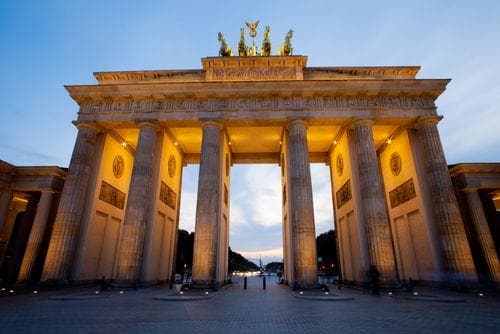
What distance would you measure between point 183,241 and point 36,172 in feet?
128

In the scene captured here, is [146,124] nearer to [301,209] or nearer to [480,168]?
[301,209]

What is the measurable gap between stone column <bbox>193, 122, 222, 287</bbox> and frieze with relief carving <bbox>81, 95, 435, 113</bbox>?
2.01 m

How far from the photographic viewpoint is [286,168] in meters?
20.1

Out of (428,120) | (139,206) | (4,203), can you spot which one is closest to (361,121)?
(428,120)

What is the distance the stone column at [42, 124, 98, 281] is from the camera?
52.0 ft

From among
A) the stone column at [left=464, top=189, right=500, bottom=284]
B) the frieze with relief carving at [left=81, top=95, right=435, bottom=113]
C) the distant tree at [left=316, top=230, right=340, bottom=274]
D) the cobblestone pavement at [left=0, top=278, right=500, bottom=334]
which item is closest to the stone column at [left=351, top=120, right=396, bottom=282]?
the frieze with relief carving at [left=81, top=95, right=435, bottom=113]

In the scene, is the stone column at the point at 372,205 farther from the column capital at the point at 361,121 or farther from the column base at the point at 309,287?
the column base at the point at 309,287

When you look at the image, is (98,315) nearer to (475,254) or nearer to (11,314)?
(11,314)

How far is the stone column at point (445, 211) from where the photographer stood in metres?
15.3

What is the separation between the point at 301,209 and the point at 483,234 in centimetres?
1206

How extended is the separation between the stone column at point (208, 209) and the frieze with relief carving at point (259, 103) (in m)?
2.01

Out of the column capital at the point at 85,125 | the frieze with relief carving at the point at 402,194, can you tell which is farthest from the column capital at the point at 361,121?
the column capital at the point at 85,125

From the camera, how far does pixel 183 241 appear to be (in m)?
56.1

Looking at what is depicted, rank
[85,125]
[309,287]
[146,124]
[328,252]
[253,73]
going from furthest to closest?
[328,252] < [253,73] < [146,124] < [85,125] < [309,287]
